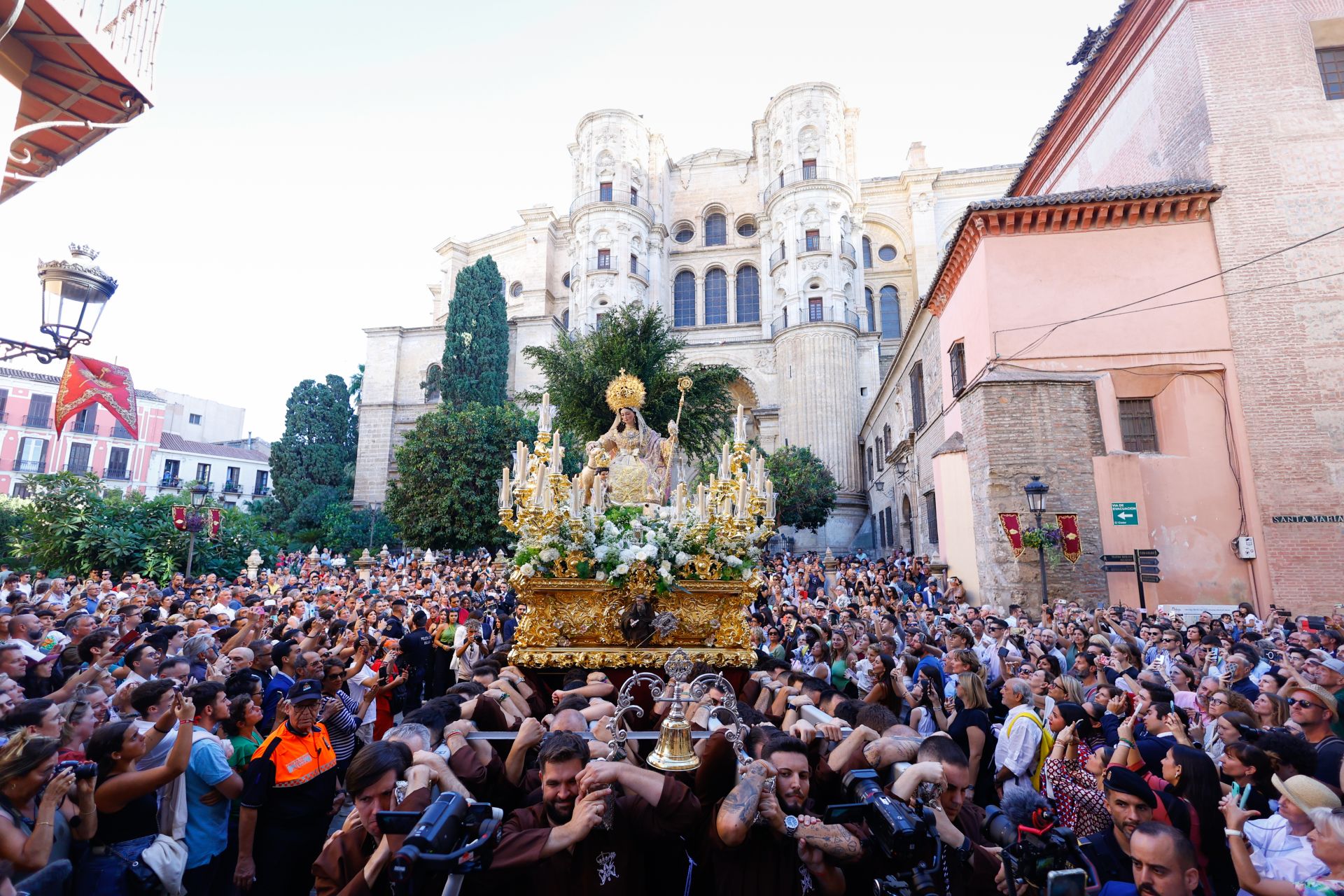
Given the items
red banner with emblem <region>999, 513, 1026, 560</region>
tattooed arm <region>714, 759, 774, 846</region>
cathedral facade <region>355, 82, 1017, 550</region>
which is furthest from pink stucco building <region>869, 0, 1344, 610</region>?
cathedral facade <region>355, 82, 1017, 550</region>

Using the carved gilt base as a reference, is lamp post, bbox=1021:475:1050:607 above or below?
above

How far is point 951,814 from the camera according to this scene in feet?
10.7

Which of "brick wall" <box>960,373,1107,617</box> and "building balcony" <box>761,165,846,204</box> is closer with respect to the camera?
"brick wall" <box>960,373,1107,617</box>

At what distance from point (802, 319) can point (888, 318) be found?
35.8ft

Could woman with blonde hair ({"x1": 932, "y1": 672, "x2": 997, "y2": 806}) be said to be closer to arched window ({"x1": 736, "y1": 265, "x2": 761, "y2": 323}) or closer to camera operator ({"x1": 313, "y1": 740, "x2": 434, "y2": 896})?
camera operator ({"x1": 313, "y1": 740, "x2": 434, "y2": 896})

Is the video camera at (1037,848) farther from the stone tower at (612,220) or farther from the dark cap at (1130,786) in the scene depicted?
the stone tower at (612,220)

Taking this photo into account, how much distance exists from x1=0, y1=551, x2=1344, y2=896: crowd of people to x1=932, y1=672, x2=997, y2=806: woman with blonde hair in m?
0.02

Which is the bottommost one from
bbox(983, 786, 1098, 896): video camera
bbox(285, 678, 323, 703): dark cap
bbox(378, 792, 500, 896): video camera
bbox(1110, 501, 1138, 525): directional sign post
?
bbox(983, 786, 1098, 896): video camera

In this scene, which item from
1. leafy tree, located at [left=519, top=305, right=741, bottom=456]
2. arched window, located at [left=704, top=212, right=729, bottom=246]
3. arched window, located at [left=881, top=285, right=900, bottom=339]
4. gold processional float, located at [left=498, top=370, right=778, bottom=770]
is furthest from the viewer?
arched window, located at [left=704, top=212, right=729, bottom=246]

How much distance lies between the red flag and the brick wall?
44.7 feet

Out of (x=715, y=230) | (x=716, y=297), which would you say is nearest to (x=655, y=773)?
(x=716, y=297)

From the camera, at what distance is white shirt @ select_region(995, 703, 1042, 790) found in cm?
443

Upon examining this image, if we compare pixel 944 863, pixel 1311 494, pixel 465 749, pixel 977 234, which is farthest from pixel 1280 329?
pixel 465 749

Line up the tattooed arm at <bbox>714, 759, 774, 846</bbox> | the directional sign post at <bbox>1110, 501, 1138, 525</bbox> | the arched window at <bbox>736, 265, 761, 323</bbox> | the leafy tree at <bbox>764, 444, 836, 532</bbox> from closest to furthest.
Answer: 1. the tattooed arm at <bbox>714, 759, 774, 846</bbox>
2. the directional sign post at <bbox>1110, 501, 1138, 525</bbox>
3. the leafy tree at <bbox>764, 444, 836, 532</bbox>
4. the arched window at <bbox>736, 265, 761, 323</bbox>
